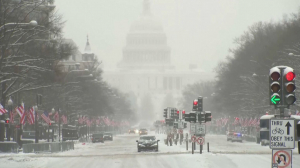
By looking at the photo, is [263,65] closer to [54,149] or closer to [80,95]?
[80,95]

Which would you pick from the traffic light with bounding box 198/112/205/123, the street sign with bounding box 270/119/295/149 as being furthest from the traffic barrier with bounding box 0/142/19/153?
the street sign with bounding box 270/119/295/149

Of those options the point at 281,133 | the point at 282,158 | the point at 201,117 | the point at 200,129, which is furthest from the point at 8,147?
the point at 281,133

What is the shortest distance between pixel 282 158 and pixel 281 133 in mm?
630

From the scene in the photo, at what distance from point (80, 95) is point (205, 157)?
5567cm

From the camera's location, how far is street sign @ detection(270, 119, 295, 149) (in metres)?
20.5

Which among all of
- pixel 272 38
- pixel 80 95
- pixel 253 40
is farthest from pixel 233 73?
pixel 80 95

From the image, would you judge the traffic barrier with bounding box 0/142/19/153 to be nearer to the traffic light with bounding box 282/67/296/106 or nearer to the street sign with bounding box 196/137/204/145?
the street sign with bounding box 196/137/204/145

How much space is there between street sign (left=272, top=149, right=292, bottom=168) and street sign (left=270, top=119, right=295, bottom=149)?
0.65 feet

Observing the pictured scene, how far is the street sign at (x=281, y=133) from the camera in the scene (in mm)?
20484

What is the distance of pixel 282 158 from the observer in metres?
Answer: 20.7

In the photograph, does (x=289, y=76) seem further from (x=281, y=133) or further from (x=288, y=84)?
(x=281, y=133)

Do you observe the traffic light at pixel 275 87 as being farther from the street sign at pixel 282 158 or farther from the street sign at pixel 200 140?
the street sign at pixel 200 140

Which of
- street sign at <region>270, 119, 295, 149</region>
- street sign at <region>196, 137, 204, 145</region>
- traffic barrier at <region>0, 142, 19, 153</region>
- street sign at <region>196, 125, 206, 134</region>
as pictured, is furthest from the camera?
traffic barrier at <region>0, 142, 19, 153</region>

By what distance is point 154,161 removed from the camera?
4056 cm
